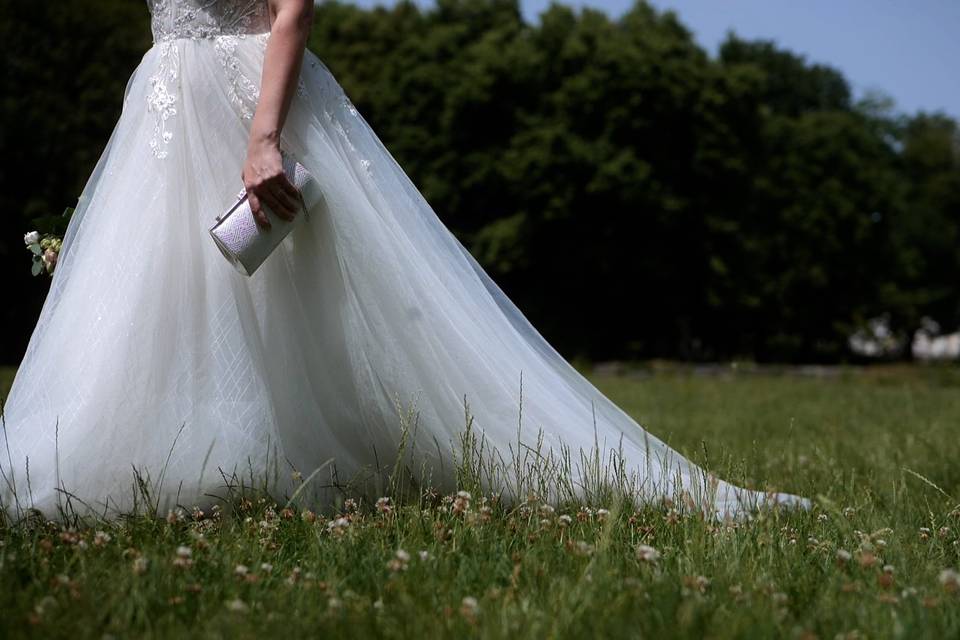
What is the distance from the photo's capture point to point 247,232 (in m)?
3.28

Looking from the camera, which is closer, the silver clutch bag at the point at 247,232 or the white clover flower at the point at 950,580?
the white clover flower at the point at 950,580

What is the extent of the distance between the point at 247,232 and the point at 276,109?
1.58ft

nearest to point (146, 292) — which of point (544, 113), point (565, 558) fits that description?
point (565, 558)

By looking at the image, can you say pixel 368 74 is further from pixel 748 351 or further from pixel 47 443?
pixel 47 443

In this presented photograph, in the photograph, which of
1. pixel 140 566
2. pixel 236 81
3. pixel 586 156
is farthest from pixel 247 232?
pixel 586 156

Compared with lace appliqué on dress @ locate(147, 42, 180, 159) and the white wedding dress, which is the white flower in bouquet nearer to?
the white wedding dress

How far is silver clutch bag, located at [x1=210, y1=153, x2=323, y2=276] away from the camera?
128 inches

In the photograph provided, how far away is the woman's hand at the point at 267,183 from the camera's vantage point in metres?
3.35

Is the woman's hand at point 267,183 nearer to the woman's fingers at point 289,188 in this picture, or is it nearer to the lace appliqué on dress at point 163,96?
the woman's fingers at point 289,188

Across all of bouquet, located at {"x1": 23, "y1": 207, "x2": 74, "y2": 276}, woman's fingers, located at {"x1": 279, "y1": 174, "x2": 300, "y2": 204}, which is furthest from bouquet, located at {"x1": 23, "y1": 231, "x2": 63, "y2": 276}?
woman's fingers, located at {"x1": 279, "y1": 174, "x2": 300, "y2": 204}

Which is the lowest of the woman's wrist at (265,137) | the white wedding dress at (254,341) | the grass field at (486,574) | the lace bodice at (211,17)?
the grass field at (486,574)

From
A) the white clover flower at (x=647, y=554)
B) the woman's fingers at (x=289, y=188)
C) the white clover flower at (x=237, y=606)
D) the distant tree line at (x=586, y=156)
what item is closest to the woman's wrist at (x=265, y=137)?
the woman's fingers at (x=289, y=188)

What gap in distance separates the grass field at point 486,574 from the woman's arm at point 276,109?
98 centimetres

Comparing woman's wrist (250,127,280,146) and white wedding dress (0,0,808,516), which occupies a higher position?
woman's wrist (250,127,280,146)
